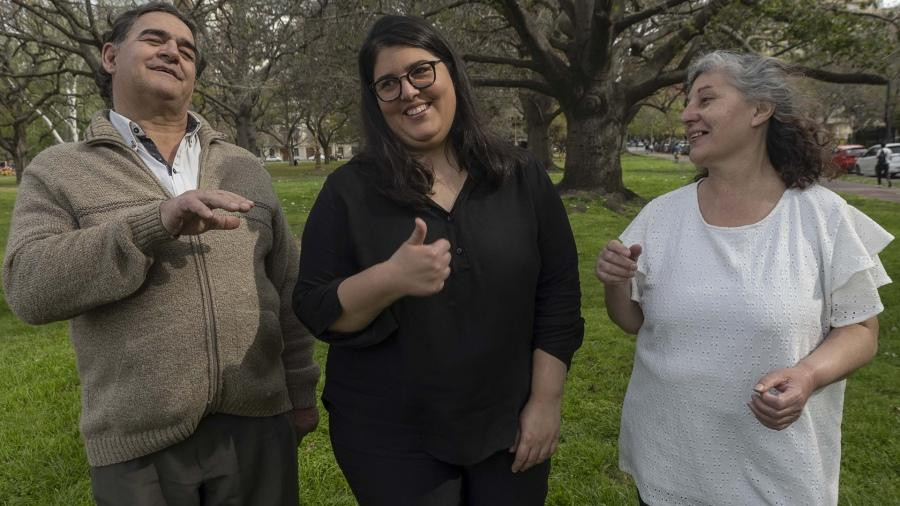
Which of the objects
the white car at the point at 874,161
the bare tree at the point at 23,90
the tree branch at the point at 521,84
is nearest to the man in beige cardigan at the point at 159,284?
the tree branch at the point at 521,84

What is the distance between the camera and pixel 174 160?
2076 mm

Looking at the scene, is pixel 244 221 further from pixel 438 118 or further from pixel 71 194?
pixel 438 118

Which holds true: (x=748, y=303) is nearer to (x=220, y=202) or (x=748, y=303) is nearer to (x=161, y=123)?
(x=220, y=202)

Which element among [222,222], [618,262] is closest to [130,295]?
[222,222]

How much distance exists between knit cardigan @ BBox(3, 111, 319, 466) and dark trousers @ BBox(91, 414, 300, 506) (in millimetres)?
58

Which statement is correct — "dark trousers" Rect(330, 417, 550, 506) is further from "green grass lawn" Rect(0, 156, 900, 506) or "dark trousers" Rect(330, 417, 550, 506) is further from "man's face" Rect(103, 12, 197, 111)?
"green grass lawn" Rect(0, 156, 900, 506)

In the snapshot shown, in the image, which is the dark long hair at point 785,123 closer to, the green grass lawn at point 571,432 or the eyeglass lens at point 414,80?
the eyeglass lens at point 414,80

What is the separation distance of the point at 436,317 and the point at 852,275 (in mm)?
1179

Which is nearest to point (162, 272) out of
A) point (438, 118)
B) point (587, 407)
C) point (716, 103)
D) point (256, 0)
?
point (438, 118)

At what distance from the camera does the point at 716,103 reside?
1967 mm

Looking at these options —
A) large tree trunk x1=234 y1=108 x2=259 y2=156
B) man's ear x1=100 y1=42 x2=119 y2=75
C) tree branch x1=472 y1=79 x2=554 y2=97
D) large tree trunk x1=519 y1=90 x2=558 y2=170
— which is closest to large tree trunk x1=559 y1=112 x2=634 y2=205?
tree branch x1=472 y1=79 x2=554 y2=97

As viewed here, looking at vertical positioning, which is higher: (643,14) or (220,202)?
(643,14)

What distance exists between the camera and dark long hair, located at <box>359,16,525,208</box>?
1.83 metres

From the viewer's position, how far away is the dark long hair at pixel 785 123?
6.35 ft
